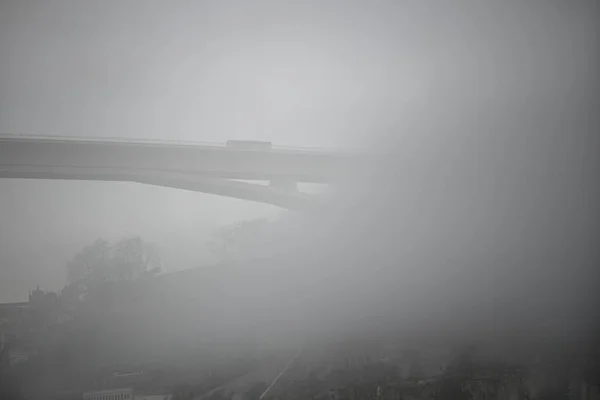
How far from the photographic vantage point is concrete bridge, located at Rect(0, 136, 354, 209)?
9375 millimetres

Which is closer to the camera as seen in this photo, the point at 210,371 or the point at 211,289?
the point at 210,371

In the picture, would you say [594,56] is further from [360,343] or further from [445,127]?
[360,343]

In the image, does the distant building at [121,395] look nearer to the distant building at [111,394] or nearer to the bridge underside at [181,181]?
the distant building at [111,394]

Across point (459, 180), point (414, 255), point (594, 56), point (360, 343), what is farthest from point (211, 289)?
point (594, 56)

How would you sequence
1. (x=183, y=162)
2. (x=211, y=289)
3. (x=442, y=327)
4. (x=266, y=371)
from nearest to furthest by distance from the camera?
(x=266, y=371)
(x=442, y=327)
(x=211, y=289)
(x=183, y=162)

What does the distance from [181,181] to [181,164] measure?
0.34 meters

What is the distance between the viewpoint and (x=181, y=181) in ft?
31.7

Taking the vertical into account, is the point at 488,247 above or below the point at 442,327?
above

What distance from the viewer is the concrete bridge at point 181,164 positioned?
30.8ft

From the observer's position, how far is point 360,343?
→ 572 cm

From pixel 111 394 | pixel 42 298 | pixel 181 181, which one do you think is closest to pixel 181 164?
pixel 181 181

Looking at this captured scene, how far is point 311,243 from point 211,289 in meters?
1.39

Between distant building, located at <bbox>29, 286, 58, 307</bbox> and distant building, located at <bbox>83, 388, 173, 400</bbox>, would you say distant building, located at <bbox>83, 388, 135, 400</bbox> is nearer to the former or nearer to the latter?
distant building, located at <bbox>83, 388, 173, 400</bbox>

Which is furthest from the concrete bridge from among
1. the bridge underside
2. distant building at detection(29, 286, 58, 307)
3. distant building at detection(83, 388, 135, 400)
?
Answer: distant building at detection(83, 388, 135, 400)
